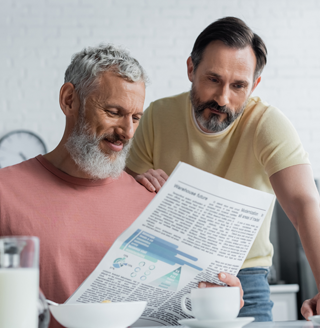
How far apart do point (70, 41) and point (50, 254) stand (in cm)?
250

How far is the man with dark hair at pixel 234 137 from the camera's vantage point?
1.25 metres

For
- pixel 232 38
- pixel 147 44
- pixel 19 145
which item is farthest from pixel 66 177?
pixel 147 44

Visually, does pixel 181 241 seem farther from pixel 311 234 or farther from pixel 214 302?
pixel 311 234

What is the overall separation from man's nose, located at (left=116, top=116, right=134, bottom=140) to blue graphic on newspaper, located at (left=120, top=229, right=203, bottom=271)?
0.45 m

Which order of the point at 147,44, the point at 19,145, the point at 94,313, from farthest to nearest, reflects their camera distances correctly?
the point at 147,44 → the point at 19,145 → the point at 94,313

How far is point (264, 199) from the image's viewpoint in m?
0.73

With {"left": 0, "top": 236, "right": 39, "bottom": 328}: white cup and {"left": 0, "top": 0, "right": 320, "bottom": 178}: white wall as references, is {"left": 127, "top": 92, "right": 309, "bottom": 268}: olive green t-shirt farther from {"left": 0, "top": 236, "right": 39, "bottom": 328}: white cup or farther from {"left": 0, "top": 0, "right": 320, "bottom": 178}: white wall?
{"left": 0, "top": 0, "right": 320, "bottom": 178}: white wall

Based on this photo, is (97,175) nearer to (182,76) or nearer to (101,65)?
(101,65)

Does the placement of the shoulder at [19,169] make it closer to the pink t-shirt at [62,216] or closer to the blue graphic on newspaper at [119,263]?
the pink t-shirt at [62,216]

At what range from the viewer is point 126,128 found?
116 centimetres

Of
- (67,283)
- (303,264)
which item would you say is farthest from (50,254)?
(303,264)

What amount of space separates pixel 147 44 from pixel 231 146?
2.01 m

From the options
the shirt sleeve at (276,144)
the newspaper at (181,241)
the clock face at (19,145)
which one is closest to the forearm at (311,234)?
the shirt sleeve at (276,144)

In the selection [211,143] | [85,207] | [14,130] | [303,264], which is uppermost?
[211,143]
